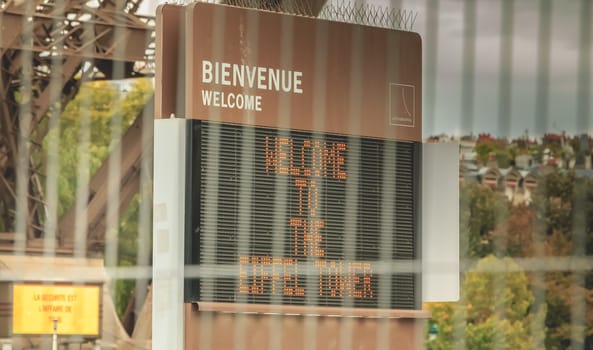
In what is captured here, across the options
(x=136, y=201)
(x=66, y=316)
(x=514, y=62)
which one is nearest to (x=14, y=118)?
(x=66, y=316)

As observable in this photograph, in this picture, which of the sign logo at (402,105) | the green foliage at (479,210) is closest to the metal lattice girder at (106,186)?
the green foliage at (479,210)

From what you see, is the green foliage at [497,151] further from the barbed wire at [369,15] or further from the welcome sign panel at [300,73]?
the barbed wire at [369,15]

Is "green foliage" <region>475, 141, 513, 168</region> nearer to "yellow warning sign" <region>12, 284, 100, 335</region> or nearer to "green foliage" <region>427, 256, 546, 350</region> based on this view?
"yellow warning sign" <region>12, 284, 100, 335</region>

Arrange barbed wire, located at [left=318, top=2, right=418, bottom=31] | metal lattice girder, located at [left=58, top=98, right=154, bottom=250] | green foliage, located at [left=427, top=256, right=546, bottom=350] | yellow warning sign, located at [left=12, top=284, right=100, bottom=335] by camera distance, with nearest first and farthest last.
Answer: barbed wire, located at [left=318, top=2, right=418, bottom=31]
yellow warning sign, located at [left=12, top=284, right=100, bottom=335]
green foliage, located at [left=427, top=256, right=546, bottom=350]
metal lattice girder, located at [left=58, top=98, right=154, bottom=250]

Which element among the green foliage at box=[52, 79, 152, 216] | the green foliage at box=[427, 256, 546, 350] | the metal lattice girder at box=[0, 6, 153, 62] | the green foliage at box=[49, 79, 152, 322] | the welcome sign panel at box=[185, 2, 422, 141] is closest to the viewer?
the welcome sign panel at box=[185, 2, 422, 141]

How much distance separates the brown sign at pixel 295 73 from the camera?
18.5 ft

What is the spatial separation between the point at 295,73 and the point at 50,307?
2.59 meters

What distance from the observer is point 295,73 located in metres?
5.85

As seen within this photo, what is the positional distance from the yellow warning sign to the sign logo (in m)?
2.29

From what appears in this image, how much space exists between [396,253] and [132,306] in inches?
278

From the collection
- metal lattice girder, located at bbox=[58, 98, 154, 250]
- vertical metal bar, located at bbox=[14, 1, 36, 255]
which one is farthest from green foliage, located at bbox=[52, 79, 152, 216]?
vertical metal bar, located at bbox=[14, 1, 36, 255]

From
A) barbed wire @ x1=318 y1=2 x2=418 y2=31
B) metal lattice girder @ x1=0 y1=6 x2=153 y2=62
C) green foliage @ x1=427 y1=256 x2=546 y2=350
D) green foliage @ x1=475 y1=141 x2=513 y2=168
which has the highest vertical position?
metal lattice girder @ x1=0 y1=6 x2=153 y2=62

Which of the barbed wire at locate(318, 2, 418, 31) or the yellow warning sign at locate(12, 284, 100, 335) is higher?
the barbed wire at locate(318, 2, 418, 31)

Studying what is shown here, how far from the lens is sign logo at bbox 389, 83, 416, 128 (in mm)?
6039
